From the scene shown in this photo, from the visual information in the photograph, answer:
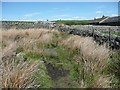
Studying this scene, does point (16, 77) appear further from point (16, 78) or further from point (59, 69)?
point (59, 69)

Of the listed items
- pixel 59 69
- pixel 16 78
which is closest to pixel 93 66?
pixel 59 69

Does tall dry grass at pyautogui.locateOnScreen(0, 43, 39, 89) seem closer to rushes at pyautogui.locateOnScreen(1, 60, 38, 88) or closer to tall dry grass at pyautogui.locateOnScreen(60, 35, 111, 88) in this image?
rushes at pyautogui.locateOnScreen(1, 60, 38, 88)

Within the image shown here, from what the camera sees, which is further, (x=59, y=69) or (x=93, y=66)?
(x=59, y=69)

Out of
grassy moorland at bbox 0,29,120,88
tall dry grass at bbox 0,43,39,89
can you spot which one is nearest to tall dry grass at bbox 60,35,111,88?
grassy moorland at bbox 0,29,120,88

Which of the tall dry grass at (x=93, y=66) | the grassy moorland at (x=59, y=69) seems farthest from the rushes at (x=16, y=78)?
the tall dry grass at (x=93, y=66)

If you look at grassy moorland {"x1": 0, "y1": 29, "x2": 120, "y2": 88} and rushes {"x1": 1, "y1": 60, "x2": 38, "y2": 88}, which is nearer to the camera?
rushes {"x1": 1, "y1": 60, "x2": 38, "y2": 88}

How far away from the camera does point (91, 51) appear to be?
29.9ft

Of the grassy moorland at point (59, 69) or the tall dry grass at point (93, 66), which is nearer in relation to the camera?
the grassy moorland at point (59, 69)

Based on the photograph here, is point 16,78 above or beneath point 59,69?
above

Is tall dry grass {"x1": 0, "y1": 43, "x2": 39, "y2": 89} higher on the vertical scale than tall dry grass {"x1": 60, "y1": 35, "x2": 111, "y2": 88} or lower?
higher

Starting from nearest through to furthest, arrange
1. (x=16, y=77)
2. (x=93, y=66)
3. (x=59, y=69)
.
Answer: (x=16, y=77) < (x=93, y=66) < (x=59, y=69)

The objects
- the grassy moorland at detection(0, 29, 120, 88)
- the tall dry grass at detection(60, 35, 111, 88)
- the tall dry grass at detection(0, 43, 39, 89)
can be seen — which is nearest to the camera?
the tall dry grass at detection(0, 43, 39, 89)

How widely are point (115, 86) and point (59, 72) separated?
1.75 metres

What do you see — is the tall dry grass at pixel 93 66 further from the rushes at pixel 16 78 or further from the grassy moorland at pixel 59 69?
the rushes at pixel 16 78
